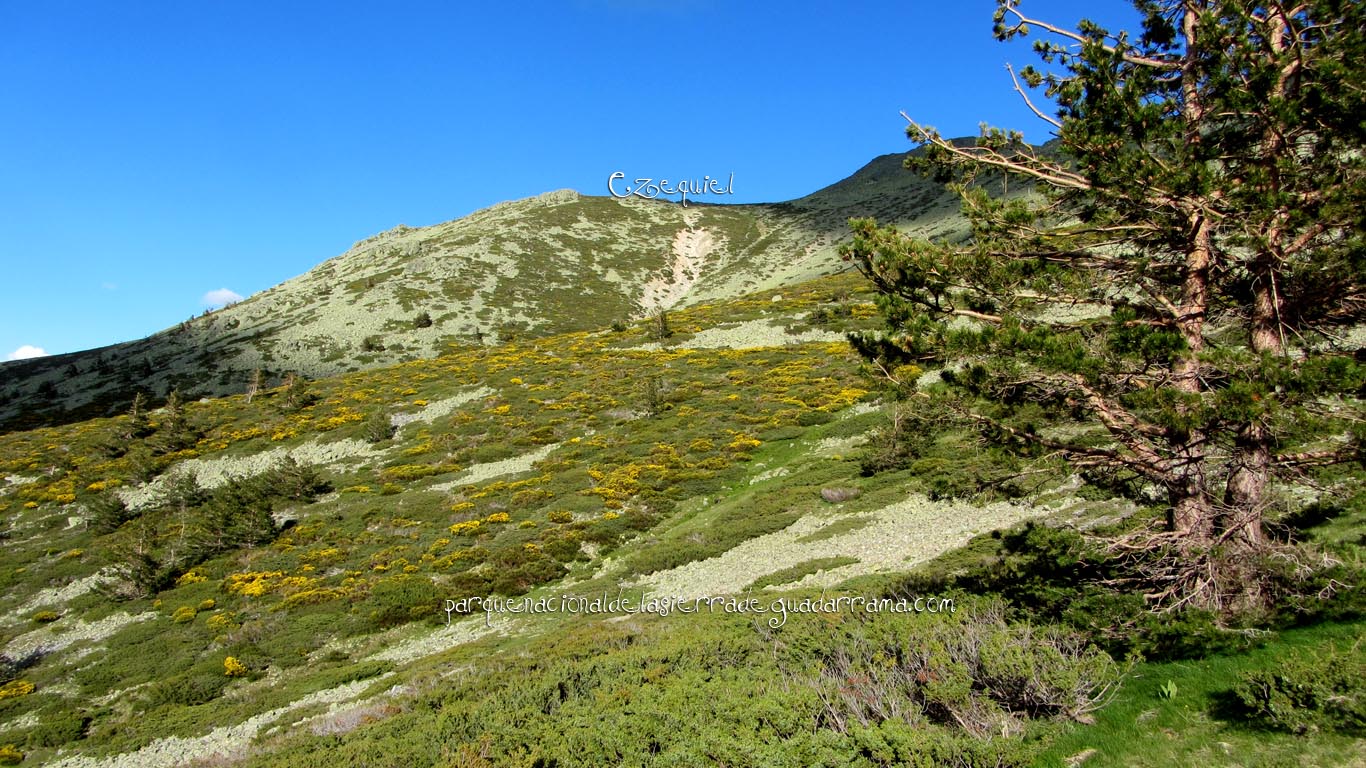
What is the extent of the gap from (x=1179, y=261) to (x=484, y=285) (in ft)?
301

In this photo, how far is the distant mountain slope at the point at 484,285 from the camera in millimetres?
69000

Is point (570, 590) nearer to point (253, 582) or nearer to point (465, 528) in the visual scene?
point (465, 528)

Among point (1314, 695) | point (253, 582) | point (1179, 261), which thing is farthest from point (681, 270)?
point (1314, 695)

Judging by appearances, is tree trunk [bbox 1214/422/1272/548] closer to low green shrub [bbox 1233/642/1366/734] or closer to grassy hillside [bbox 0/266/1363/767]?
grassy hillside [bbox 0/266/1363/767]

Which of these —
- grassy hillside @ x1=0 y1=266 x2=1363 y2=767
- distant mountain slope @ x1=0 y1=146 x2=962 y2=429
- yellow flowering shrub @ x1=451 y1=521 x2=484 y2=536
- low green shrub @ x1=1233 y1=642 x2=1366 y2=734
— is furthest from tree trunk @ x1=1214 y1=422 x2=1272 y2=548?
distant mountain slope @ x1=0 y1=146 x2=962 y2=429

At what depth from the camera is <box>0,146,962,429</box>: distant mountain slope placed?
69.0m

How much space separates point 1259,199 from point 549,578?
72.5ft

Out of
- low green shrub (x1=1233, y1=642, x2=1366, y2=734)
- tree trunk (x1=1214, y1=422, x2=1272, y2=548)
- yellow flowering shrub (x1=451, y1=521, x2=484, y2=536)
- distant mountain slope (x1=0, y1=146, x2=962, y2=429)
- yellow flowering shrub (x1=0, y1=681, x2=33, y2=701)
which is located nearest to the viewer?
low green shrub (x1=1233, y1=642, x2=1366, y2=734)

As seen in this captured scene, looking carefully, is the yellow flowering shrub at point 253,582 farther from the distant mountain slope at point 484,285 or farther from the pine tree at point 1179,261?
the distant mountain slope at point 484,285

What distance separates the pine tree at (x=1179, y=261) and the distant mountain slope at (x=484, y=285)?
66273mm

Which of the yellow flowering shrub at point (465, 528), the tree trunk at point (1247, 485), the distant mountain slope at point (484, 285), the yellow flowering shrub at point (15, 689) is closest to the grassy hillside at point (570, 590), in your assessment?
the yellow flowering shrub at point (465, 528)

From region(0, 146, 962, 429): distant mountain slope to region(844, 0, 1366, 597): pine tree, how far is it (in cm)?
6627

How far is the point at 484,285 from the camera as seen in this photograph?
9438 cm

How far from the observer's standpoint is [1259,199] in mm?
9273
